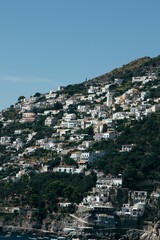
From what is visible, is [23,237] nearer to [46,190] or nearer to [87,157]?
[46,190]

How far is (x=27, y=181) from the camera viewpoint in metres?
109

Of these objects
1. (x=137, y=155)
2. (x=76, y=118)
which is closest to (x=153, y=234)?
(x=137, y=155)

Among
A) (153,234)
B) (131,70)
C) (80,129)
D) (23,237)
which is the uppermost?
(131,70)

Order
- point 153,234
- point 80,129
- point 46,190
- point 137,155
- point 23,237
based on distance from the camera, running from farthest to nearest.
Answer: point 80,129, point 137,155, point 46,190, point 23,237, point 153,234

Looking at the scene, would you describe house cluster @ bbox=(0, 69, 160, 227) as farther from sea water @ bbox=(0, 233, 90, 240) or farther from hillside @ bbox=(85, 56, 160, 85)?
sea water @ bbox=(0, 233, 90, 240)

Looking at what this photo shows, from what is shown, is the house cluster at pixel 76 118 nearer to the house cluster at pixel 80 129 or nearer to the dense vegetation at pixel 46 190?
the house cluster at pixel 80 129

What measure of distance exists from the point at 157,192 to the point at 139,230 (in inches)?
311

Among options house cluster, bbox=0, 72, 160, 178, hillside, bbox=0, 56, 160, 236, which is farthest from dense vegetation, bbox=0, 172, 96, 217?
house cluster, bbox=0, 72, 160, 178

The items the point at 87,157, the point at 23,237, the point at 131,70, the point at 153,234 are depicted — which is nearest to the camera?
the point at 153,234

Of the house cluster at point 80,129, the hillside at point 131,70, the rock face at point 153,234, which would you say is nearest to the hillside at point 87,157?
the house cluster at point 80,129

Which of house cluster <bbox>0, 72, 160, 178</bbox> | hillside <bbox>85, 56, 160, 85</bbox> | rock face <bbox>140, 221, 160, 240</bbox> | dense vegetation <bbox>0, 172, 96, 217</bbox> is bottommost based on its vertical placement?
rock face <bbox>140, 221, 160, 240</bbox>

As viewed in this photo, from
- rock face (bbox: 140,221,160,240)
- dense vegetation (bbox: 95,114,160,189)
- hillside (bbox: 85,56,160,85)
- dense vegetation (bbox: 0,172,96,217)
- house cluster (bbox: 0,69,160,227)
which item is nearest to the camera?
rock face (bbox: 140,221,160,240)

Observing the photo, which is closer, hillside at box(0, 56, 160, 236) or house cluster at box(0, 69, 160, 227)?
hillside at box(0, 56, 160, 236)

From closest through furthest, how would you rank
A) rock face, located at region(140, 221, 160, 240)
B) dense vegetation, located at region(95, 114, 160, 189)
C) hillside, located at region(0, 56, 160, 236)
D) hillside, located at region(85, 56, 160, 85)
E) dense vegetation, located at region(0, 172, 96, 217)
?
rock face, located at region(140, 221, 160, 240), hillside, located at region(0, 56, 160, 236), dense vegetation, located at region(95, 114, 160, 189), dense vegetation, located at region(0, 172, 96, 217), hillside, located at region(85, 56, 160, 85)
